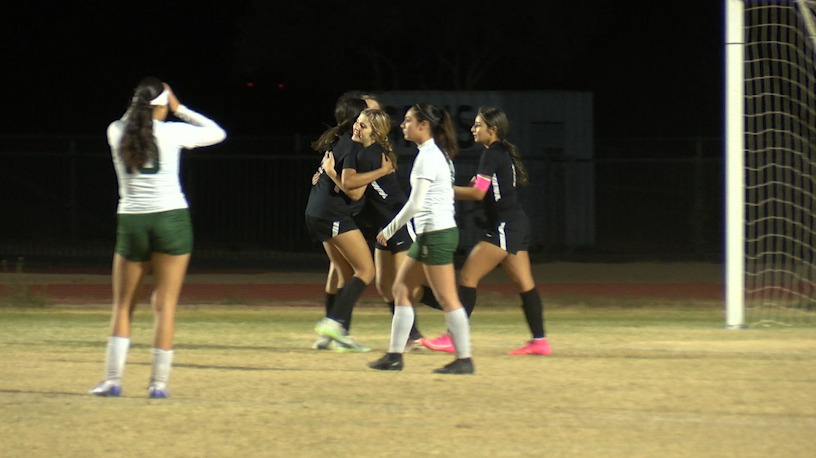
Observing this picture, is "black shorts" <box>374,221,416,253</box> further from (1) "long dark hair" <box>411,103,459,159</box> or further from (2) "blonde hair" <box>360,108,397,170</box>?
(1) "long dark hair" <box>411,103,459,159</box>

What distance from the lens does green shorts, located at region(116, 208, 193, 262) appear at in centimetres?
763

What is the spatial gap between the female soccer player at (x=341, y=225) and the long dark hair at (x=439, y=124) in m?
0.88

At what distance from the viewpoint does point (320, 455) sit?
6.49 metres

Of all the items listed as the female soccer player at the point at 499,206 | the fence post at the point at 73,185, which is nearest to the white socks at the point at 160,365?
the female soccer player at the point at 499,206

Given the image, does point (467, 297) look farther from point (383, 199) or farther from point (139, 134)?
point (139, 134)

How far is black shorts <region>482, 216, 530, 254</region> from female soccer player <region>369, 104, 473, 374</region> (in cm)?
96

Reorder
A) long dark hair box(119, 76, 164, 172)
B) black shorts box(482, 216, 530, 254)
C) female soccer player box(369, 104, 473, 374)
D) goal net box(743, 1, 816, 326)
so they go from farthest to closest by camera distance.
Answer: goal net box(743, 1, 816, 326), black shorts box(482, 216, 530, 254), female soccer player box(369, 104, 473, 374), long dark hair box(119, 76, 164, 172)

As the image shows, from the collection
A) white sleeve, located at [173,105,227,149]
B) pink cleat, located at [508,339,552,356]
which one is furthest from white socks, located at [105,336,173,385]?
pink cleat, located at [508,339,552,356]

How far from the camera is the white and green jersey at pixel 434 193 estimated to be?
28.8ft

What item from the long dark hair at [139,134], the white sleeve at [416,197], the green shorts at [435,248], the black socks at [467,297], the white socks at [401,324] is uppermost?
the long dark hair at [139,134]

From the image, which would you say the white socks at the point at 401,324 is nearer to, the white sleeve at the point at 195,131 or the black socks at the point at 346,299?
the black socks at the point at 346,299

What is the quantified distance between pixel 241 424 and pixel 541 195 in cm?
1824

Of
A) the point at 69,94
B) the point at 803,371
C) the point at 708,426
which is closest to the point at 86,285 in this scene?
the point at 803,371

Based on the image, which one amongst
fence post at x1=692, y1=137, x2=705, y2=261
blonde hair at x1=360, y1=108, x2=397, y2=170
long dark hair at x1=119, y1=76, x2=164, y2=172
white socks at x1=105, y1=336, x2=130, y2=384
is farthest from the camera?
fence post at x1=692, y1=137, x2=705, y2=261
